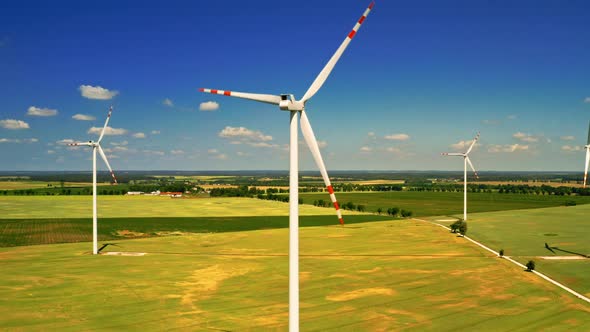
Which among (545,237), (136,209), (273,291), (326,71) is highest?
(326,71)

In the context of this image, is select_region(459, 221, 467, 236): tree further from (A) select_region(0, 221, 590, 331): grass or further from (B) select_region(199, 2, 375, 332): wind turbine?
(B) select_region(199, 2, 375, 332): wind turbine

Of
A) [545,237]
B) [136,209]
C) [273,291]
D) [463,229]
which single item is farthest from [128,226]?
[545,237]

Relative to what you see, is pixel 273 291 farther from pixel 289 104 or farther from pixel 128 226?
pixel 128 226

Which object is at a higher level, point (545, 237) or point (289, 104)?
point (289, 104)

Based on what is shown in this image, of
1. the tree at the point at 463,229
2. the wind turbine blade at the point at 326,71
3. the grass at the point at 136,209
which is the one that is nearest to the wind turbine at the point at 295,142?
the wind turbine blade at the point at 326,71

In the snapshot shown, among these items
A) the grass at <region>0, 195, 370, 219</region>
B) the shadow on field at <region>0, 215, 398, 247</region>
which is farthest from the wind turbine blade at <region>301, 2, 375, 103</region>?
the grass at <region>0, 195, 370, 219</region>
